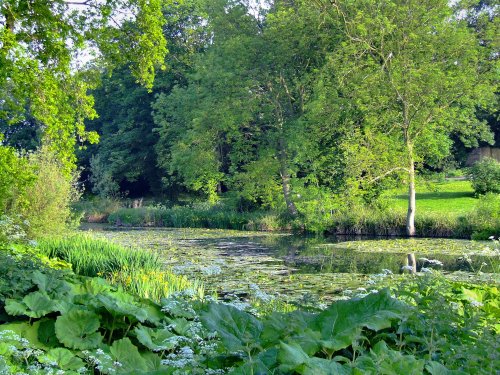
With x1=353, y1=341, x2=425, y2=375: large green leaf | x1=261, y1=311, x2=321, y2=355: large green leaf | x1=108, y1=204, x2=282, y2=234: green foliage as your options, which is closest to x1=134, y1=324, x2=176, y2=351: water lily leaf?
x1=261, y1=311, x2=321, y2=355: large green leaf

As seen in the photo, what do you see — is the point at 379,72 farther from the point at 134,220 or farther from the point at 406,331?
the point at 406,331

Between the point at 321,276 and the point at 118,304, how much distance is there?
321 inches

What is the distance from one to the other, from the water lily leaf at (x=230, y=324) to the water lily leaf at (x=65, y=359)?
3.64ft

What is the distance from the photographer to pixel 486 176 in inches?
1094

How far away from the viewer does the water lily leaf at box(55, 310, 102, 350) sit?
13.3 ft

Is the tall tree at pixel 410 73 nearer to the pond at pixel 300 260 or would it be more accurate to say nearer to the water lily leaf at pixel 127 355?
the pond at pixel 300 260

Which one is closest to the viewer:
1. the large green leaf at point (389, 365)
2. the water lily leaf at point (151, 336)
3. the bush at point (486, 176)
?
the large green leaf at point (389, 365)

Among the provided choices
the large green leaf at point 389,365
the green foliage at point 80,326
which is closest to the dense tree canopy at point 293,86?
the green foliage at point 80,326

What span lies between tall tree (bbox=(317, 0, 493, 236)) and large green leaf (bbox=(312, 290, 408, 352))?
761 inches

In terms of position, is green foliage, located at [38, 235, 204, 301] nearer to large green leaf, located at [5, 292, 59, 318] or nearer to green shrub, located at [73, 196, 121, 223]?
large green leaf, located at [5, 292, 59, 318]

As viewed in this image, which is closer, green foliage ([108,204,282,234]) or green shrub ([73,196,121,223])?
green foliage ([108,204,282,234])

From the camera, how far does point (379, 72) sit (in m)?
23.5

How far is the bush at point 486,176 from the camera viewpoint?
27.4 metres

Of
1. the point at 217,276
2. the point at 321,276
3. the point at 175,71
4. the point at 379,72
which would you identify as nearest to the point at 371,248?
the point at 321,276
